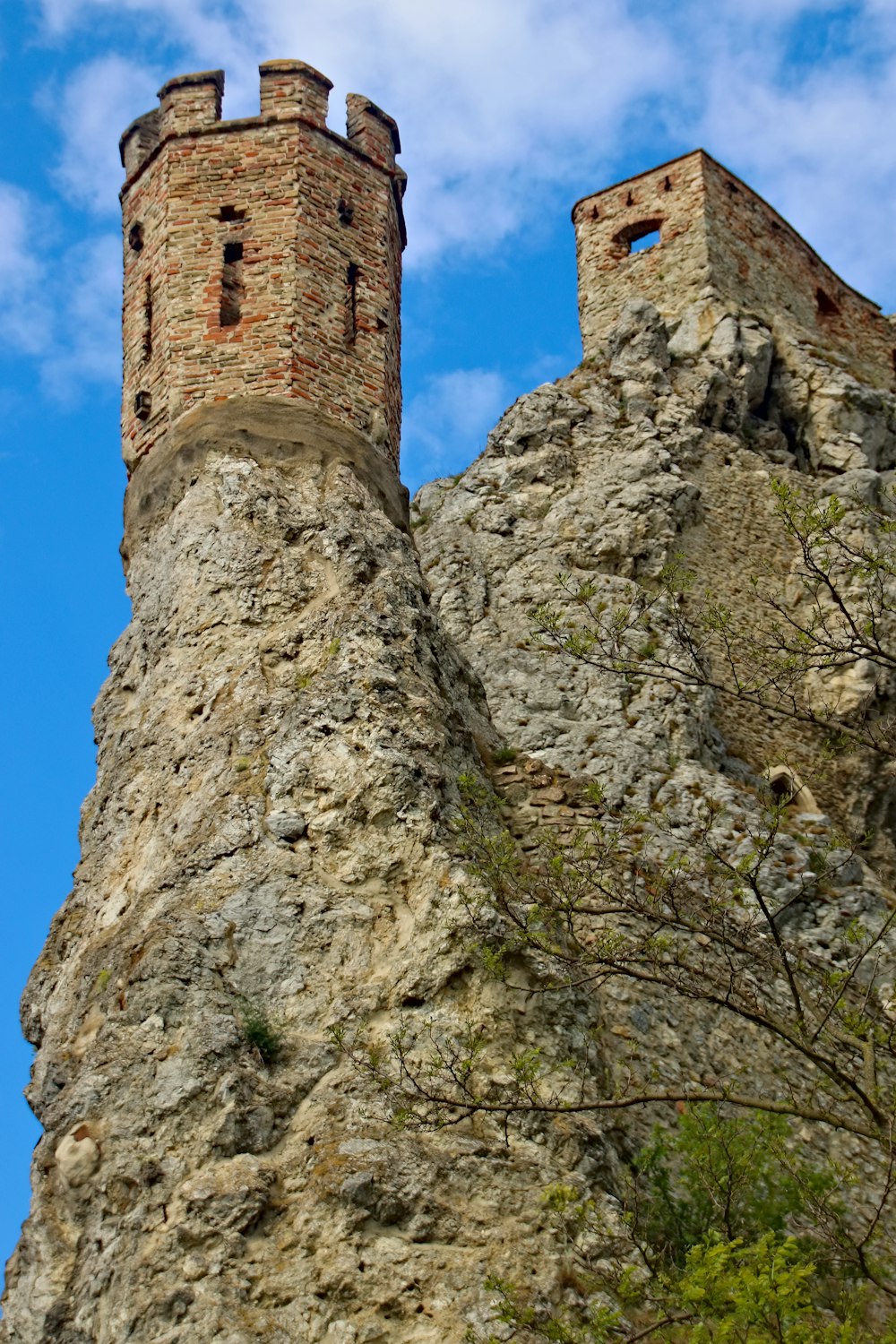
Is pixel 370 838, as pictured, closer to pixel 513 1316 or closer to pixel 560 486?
pixel 513 1316

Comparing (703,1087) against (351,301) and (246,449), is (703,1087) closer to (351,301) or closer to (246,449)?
(246,449)

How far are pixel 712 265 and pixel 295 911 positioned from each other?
55.3 feet

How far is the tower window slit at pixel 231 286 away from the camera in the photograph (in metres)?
16.9

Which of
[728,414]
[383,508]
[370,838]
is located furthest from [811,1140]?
[728,414]

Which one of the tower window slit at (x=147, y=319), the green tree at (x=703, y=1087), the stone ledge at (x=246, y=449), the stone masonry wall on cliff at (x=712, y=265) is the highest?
the stone masonry wall on cliff at (x=712, y=265)

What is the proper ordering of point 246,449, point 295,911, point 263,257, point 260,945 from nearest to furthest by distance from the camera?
point 260,945, point 295,911, point 246,449, point 263,257

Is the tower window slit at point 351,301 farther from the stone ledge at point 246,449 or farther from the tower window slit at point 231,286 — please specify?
the stone ledge at point 246,449

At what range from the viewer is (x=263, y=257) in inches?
672

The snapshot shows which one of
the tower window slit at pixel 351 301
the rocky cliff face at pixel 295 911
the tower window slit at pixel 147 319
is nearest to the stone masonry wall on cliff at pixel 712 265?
the rocky cliff face at pixel 295 911

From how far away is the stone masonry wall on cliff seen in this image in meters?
26.0

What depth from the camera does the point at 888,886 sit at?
1786 cm

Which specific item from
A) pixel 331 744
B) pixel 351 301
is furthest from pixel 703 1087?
pixel 351 301

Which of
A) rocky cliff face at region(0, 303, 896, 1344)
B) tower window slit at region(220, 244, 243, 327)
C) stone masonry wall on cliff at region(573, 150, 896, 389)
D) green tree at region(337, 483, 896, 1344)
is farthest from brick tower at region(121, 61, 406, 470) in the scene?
stone masonry wall on cliff at region(573, 150, 896, 389)

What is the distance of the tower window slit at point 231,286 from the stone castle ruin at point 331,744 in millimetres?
34
